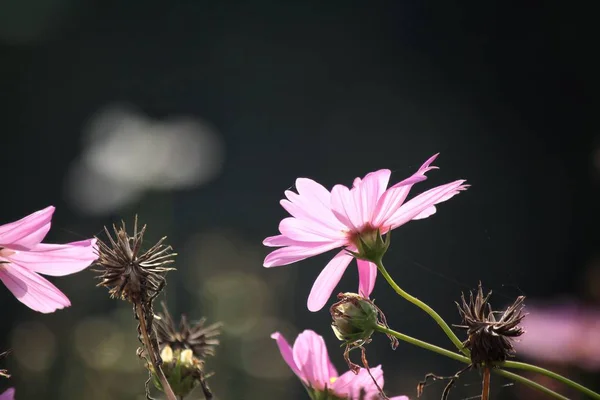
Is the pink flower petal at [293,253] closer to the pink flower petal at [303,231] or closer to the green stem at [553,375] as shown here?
the pink flower petal at [303,231]

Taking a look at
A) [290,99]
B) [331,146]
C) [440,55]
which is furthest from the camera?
[440,55]

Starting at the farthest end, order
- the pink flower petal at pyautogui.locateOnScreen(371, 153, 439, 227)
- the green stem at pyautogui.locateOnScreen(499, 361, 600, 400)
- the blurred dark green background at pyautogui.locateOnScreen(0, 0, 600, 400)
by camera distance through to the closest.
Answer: the blurred dark green background at pyautogui.locateOnScreen(0, 0, 600, 400) < the pink flower petal at pyautogui.locateOnScreen(371, 153, 439, 227) < the green stem at pyautogui.locateOnScreen(499, 361, 600, 400)

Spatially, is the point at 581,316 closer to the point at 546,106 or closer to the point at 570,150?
the point at 570,150

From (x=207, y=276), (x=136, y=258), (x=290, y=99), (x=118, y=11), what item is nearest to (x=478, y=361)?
(x=136, y=258)

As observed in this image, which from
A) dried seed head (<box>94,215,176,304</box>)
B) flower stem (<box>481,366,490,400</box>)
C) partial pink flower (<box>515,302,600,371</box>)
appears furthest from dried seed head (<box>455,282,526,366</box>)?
partial pink flower (<box>515,302,600,371</box>)

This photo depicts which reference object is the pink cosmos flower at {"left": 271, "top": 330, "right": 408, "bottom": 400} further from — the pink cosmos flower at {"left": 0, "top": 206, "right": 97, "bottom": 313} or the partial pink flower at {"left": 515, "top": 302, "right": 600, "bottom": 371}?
the partial pink flower at {"left": 515, "top": 302, "right": 600, "bottom": 371}

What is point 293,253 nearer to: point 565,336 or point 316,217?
point 316,217

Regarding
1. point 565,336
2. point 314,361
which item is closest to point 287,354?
point 314,361

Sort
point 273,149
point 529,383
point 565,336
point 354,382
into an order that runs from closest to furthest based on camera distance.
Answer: point 529,383 → point 354,382 → point 565,336 → point 273,149
